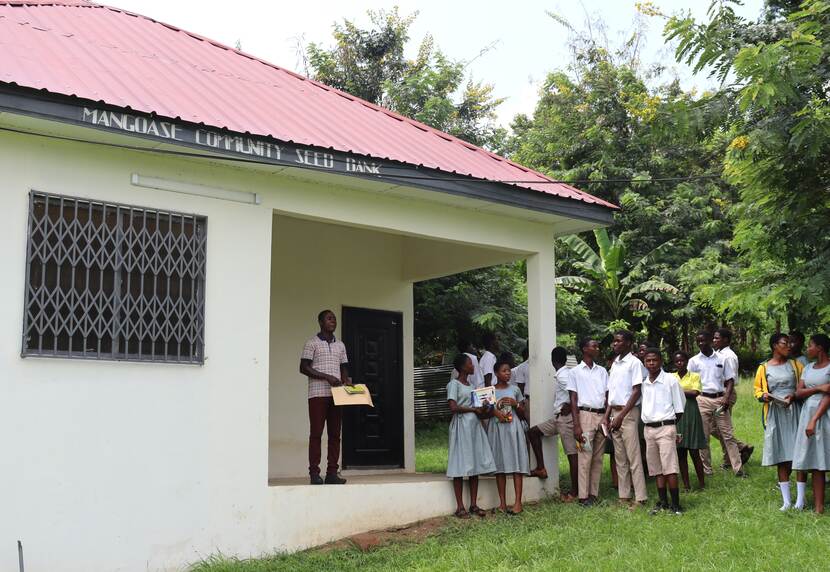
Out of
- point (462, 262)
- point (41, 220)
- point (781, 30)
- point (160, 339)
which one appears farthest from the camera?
point (462, 262)

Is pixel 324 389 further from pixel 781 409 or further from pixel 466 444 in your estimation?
pixel 781 409

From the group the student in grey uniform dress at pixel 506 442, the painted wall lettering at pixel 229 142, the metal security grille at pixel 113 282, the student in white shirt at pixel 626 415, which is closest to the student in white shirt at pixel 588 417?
the student in white shirt at pixel 626 415

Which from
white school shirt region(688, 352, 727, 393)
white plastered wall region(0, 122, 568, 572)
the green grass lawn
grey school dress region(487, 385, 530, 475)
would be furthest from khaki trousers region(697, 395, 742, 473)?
white plastered wall region(0, 122, 568, 572)

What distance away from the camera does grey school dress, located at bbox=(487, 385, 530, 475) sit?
918 cm

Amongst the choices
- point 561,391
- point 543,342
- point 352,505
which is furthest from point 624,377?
point 352,505

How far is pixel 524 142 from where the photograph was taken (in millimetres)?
24844

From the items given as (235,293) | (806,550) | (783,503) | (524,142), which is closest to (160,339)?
(235,293)

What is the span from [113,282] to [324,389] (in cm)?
257

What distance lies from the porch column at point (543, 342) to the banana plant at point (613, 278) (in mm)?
8318

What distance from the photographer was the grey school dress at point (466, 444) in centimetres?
905

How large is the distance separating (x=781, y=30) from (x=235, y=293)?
19.4ft

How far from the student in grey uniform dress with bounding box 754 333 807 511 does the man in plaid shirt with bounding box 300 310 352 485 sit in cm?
413

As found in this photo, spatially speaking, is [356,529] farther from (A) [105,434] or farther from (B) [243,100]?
(B) [243,100]

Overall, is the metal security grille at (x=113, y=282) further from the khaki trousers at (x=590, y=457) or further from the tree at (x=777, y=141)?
the tree at (x=777, y=141)
